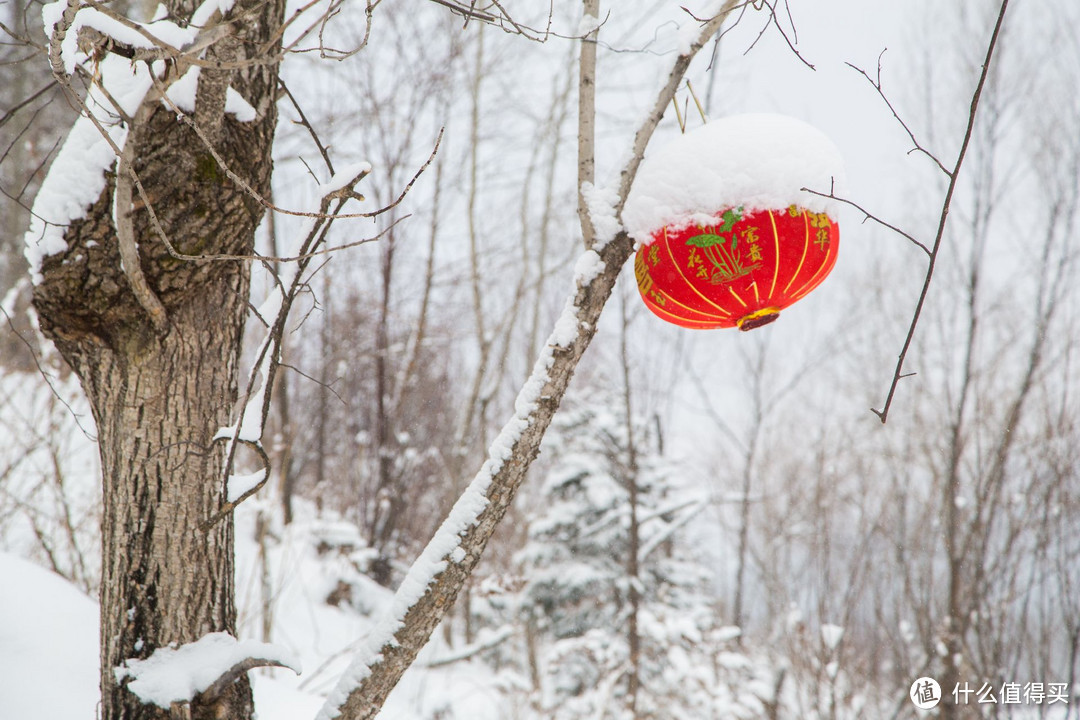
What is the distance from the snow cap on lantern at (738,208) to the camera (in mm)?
1317

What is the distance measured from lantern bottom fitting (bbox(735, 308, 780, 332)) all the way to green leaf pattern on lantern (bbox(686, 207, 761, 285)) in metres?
0.14

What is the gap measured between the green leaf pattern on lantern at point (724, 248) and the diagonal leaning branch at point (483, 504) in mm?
175

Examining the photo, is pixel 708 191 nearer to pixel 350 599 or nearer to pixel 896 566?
pixel 896 566

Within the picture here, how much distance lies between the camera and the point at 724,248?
1346 millimetres

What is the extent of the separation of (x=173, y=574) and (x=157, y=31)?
41.5 inches

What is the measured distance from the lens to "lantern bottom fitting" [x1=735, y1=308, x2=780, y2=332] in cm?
148

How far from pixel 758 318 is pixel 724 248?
9.3 inches
